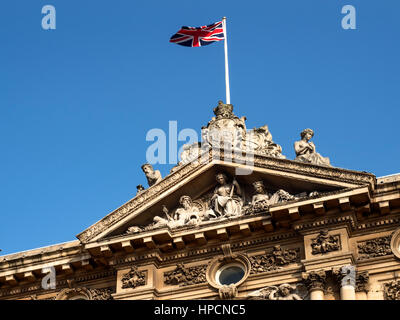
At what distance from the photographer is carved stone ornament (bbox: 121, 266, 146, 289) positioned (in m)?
32.6

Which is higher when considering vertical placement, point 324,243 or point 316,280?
point 324,243

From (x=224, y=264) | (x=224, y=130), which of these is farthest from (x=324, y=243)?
(x=224, y=130)

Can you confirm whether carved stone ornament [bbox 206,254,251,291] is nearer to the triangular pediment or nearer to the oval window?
the oval window

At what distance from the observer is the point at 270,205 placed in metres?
31.6

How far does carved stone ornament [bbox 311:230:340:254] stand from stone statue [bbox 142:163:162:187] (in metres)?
6.90

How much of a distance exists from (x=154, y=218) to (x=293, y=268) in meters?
5.60

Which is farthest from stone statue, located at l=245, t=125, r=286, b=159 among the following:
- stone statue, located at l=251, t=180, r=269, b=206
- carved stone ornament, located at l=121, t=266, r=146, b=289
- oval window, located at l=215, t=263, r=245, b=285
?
carved stone ornament, located at l=121, t=266, r=146, b=289

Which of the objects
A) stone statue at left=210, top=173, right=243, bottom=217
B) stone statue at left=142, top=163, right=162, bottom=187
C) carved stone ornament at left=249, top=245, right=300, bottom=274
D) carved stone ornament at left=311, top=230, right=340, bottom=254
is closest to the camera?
carved stone ornament at left=311, top=230, right=340, bottom=254

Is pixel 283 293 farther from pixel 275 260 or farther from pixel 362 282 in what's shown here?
pixel 362 282

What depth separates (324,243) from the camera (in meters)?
30.8

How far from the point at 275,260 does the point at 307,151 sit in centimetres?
447

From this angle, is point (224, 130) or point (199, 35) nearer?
point (224, 130)

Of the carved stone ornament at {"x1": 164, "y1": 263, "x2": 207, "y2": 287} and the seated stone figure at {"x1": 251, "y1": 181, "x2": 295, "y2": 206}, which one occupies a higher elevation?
the seated stone figure at {"x1": 251, "y1": 181, "x2": 295, "y2": 206}

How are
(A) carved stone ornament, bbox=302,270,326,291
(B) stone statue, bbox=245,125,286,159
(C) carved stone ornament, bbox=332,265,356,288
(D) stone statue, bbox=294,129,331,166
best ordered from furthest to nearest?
(B) stone statue, bbox=245,125,286,159, (D) stone statue, bbox=294,129,331,166, (A) carved stone ornament, bbox=302,270,326,291, (C) carved stone ornament, bbox=332,265,356,288
